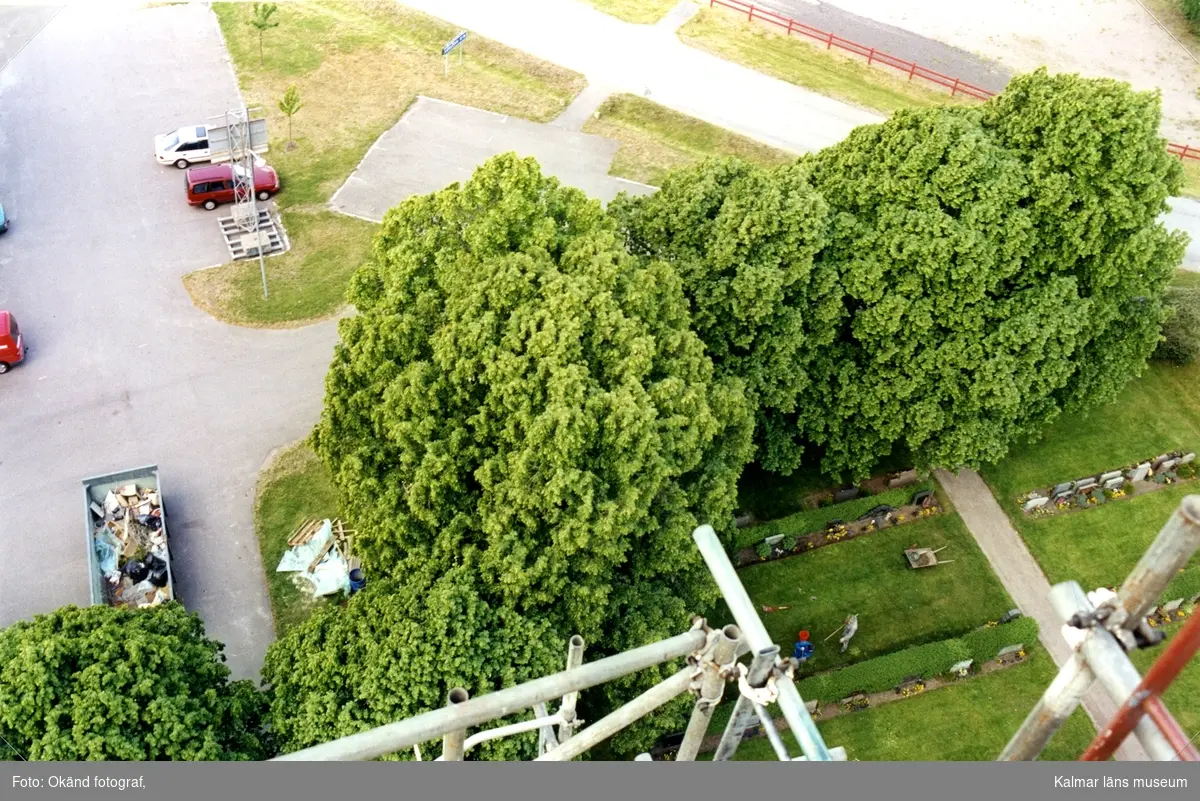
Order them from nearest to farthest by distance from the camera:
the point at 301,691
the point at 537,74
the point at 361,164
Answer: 1. the point at 301,691
2. the point at 361,164
3. the point at 537,74

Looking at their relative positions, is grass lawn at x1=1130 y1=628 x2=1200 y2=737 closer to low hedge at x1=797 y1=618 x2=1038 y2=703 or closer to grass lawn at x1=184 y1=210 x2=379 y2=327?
low hedge at x1=797 y1=618 x2=1038 y2=703

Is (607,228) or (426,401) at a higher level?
(607,228)

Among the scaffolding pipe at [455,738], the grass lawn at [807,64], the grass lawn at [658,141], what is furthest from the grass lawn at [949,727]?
the grass lawn at [807,64]

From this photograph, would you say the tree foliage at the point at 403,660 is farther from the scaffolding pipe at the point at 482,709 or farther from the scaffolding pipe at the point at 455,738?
the scaffolding pipe at the point at 482,709

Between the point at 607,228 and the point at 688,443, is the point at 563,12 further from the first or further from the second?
the point at 688,443

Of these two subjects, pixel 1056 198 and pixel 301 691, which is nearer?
pixel 301 691

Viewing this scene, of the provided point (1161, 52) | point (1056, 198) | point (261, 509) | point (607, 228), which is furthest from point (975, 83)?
point (261, 509)

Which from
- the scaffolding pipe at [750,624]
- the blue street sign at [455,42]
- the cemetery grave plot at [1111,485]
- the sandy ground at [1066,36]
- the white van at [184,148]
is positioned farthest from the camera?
the sandy ground at [1066,36]
